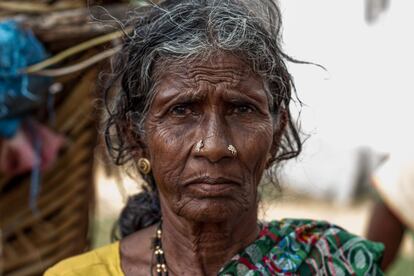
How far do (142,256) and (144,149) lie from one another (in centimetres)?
37

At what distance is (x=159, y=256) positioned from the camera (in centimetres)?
320

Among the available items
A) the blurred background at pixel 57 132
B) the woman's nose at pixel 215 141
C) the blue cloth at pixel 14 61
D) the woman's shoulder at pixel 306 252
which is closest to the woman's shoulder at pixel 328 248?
the woman's shoulder at pixel 306 252

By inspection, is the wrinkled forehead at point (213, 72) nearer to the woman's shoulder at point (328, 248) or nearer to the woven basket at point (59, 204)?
the woman's shoulder at point (328, 248)

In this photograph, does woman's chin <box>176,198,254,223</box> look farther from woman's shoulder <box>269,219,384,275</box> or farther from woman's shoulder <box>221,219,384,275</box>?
woman's shoulder <box>269,219,384,275</box>

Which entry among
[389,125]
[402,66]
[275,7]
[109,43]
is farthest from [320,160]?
[275,7]

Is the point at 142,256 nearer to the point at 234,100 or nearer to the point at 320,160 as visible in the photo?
the point at 234,100

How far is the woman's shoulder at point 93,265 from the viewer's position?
10.3 ft

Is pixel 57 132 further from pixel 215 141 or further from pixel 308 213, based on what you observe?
pixel 308 213

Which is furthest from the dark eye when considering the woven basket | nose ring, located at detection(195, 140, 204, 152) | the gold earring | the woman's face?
the woven basket

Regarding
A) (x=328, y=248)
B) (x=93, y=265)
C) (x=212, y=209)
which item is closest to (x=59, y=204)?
(x=93, y=265)

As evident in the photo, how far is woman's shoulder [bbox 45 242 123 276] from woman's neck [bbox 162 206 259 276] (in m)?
0.19

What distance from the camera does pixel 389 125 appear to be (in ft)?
34.3

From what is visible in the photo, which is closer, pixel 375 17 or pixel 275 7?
pixel 275 7

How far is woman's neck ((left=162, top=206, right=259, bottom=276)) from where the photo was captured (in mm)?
3082
